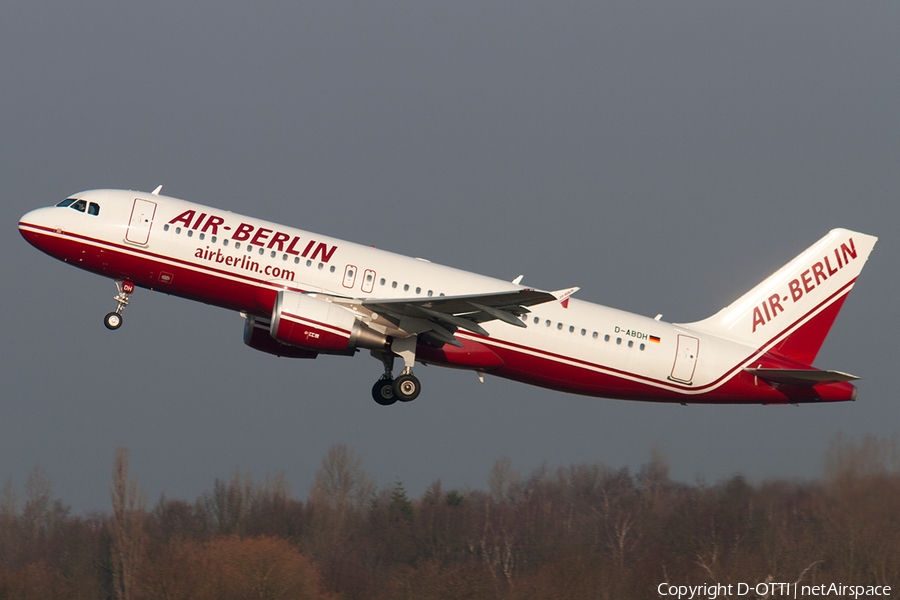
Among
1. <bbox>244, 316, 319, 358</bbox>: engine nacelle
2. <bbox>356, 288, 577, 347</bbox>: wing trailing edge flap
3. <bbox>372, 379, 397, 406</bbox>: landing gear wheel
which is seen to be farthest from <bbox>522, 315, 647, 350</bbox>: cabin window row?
<bbox>244, 316, 319, 358</bbox>: engine nacelle

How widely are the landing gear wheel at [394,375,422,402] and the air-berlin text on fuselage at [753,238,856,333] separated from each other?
12.6m

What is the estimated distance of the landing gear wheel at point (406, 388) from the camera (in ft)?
100

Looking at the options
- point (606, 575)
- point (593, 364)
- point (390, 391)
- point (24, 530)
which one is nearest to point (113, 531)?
point (24, 530)

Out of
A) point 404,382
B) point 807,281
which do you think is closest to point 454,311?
point 404,382

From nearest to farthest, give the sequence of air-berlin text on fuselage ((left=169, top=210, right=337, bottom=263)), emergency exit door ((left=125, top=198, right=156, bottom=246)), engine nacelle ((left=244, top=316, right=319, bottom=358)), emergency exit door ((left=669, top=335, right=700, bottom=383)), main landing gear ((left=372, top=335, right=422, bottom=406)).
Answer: emergency exit door ((left=125, top=198, right=156, bottom=246)) → air-berlin text on fuselage ((left=169, top=210, right=337, bottom=263)) → main landing gear ((left=372, top=335, right=422, bottom=406)) → engine nacelle ((left=244, top=316, right=319, bottom=358)) → emergency exit door ((left=669, top=335, right=700, bottom=383))

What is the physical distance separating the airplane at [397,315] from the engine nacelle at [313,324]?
40 mm

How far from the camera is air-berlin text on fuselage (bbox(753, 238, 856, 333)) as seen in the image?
3416 cm

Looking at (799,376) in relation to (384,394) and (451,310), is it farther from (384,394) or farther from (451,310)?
(384,394)

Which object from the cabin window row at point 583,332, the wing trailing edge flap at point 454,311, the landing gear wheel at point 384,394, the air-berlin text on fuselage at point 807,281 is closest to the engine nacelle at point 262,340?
the landing gear wheel at point 384,394

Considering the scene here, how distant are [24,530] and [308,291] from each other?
6327 cm

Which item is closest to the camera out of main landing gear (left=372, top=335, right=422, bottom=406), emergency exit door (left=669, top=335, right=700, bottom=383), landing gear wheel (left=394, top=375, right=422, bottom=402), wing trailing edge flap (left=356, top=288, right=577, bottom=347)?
wing trailing edge flap (left=356, top=288, right=577, bottom=347)

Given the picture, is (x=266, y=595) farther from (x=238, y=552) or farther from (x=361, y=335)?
(x=361, y=335)

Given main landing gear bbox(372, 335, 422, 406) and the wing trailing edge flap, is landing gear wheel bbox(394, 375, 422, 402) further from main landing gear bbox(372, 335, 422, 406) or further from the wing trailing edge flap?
the wing trailing edge flap

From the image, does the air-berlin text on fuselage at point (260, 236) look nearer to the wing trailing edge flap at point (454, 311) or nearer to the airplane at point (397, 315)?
the airplane at point (397, 315)
